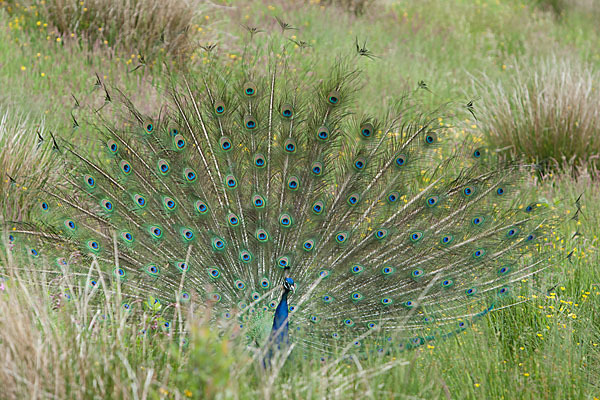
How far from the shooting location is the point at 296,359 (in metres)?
3.62

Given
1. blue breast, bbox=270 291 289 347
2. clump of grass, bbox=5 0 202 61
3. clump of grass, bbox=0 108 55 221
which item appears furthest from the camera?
clump of grass, bbox=5 0 202 61

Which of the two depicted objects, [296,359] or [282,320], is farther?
[282,320]

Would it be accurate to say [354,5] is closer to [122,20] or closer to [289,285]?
[122,20]

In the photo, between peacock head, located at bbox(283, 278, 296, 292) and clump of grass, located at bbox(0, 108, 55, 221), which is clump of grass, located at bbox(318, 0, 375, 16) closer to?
clump of grass, located at bbox(0, 108, 55, 221)

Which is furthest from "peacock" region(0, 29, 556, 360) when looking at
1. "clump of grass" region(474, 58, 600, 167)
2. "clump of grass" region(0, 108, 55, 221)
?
"clump of grass" region(474, 58, 600, 167)

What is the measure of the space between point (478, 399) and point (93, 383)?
173 cm

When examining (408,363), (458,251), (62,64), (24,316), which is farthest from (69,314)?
(62,64)

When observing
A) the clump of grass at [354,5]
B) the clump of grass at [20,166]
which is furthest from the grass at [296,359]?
the clump of grass at [354,5]

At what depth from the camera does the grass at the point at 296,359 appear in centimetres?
271

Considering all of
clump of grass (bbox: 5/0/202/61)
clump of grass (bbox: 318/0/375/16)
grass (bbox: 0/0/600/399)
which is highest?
clump of grass (bbox: 318/0/375/16)

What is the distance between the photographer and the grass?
271cm

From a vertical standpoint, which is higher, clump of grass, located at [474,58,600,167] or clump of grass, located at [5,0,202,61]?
clump of grass, located at [5,0,202,61]

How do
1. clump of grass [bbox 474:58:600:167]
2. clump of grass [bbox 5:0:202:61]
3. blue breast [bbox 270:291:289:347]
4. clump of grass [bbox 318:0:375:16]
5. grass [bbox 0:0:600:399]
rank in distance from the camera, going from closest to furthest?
grass [bbox 0:0:600:399] → blue breast [bbox 270:291:289:347] → clump of grass [bbox 474:58:600:167] → clump of grass [bbox 5:0:202:61] → clump of grass [bbox 318:0:375:16]

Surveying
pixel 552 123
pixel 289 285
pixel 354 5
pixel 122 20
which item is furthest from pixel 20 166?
pixel 354 5
